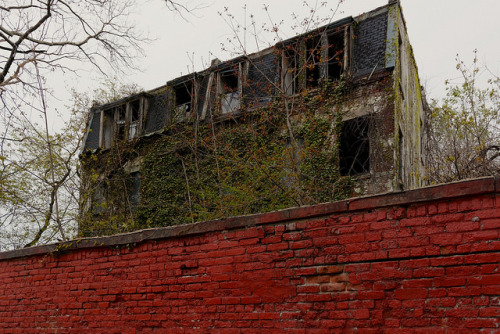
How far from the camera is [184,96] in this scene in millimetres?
16766

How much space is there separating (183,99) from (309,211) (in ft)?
43.8

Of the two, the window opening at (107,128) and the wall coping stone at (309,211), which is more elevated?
the window opening at (107,128)

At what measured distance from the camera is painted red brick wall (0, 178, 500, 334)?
332cm

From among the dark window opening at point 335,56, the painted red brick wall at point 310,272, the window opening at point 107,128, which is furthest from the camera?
the window opening at point 107,128

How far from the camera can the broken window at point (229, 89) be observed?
14516 millimetres

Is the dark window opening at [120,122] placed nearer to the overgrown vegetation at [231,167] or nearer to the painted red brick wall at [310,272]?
the overgrown vegetation at [231,167]

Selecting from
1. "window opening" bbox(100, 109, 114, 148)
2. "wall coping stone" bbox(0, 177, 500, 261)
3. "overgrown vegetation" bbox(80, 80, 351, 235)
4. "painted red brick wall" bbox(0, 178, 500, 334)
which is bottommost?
"painted red brick wall" bbox(0, 178, 500, 334)

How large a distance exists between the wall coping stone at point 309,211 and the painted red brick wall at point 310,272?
0.01 meters

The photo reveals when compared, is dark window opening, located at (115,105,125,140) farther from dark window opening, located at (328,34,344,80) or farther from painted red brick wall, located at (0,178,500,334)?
painted red brick wall, located at (0,178,500,334)

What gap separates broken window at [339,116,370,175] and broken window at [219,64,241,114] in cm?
374

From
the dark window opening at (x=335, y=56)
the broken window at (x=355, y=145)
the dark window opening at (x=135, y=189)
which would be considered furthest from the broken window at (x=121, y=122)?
the broken window at (x=355, y=145)

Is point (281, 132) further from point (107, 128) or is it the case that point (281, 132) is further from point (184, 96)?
point (107, 128)

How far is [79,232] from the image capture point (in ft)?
45.1

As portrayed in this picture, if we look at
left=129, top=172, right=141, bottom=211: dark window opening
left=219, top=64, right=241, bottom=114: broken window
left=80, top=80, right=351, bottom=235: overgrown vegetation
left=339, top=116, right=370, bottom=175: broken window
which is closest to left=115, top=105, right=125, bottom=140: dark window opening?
left=80, top=80, right=351, bottom=235: overgrown vegetation
